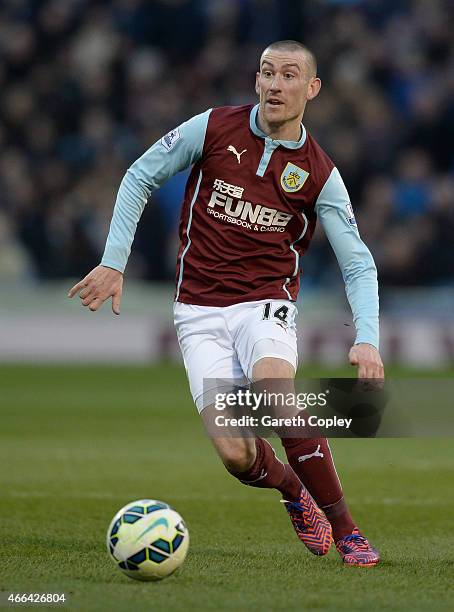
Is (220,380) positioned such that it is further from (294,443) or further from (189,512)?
(189,512)

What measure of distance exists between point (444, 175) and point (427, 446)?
256 inches

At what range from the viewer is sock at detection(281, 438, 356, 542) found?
5184 mm

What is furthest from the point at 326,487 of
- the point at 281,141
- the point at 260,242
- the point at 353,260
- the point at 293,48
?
the point at 293,48

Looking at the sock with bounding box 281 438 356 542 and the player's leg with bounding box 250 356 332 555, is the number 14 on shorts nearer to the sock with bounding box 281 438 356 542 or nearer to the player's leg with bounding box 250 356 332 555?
the player's leg with bounding box 250 356 332 555

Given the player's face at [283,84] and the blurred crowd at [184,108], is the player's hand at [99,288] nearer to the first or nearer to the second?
the player's face at [283,84]

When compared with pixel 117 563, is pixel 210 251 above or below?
above

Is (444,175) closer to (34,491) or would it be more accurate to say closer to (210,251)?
(34,491)

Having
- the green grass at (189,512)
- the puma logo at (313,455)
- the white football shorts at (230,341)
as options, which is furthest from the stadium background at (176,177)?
the puma logo at (313,455)

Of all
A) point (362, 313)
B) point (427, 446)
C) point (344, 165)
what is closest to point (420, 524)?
point (362, 313)

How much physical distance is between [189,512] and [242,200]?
1.93 m

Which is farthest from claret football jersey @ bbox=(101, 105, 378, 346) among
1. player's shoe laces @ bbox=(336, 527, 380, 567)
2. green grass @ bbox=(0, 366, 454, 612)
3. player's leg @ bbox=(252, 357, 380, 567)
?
green grass @ bbox=(0, 366, 454, 612)

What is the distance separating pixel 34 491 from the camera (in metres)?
7.10

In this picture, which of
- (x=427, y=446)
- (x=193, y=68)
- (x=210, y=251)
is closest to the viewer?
(x=210, y=251)

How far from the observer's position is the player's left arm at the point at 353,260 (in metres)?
5.00
